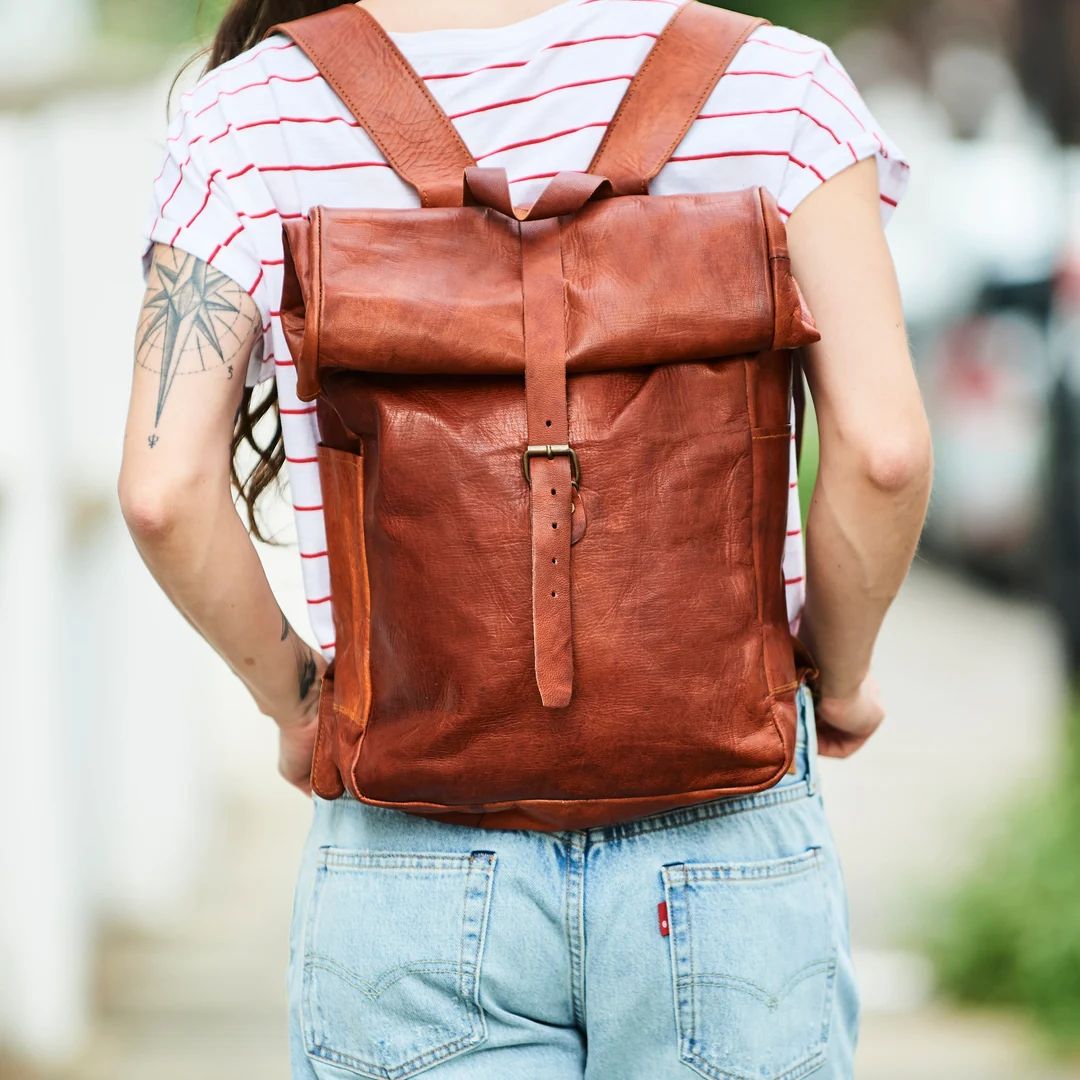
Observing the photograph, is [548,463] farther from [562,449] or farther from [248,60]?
[248,60]

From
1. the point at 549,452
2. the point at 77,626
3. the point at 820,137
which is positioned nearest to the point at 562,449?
the point at 549,452

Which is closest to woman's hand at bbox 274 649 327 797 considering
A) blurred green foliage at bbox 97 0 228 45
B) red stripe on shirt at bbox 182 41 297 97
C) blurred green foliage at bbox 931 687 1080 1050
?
red stripe on shirt at bbox 182 41 297 97

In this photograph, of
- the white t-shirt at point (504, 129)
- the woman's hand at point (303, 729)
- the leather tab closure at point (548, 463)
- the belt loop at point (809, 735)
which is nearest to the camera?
the leather tab closure at point (548, 463)

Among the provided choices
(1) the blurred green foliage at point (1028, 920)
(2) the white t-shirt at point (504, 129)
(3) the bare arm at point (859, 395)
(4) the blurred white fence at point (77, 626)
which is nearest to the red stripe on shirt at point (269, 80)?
(2) the white t-shirt at point (504, 129)

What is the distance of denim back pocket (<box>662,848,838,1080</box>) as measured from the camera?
1.65 meters

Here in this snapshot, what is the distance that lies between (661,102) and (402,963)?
0.89 metres

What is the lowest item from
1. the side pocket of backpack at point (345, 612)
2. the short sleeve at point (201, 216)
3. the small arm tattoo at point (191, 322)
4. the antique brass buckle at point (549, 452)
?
the side pocket of backpack at point (345, 612)

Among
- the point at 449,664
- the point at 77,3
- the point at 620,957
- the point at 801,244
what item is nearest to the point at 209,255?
the point at 449,664

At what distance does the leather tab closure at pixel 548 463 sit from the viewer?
1528 mm

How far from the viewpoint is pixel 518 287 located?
1551mm

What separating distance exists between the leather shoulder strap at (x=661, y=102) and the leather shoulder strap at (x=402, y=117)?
0.48 feet

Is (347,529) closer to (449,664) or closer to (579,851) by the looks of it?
(449,664)

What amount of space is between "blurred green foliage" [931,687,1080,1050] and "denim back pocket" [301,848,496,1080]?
2377 millimetres

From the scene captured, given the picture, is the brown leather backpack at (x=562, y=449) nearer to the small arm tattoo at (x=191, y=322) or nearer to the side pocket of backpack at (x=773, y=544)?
the side pocket of backpack at (x=773, y=544)
